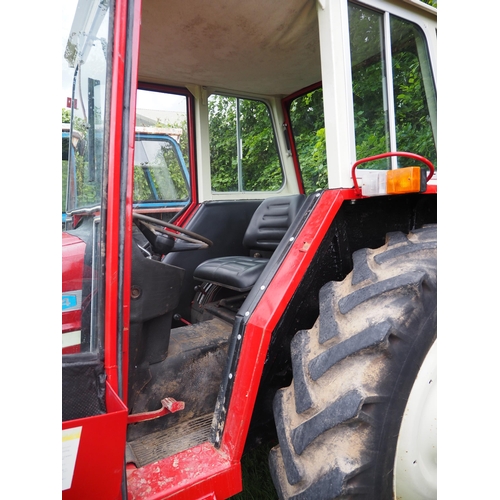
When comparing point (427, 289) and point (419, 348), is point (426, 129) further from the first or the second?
point (419, 348)

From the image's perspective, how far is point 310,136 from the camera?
2.80m

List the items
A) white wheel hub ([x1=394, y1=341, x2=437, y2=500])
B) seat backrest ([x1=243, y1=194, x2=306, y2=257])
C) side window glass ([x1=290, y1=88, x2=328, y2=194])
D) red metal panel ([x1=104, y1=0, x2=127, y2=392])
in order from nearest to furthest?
1. red metal panel ([x1=104, y1=0, x2=127, y2=392])
2. white wheel hub ([x1=394, y1=341, x2=437, y2=500])
3. seat backrest ([x1=243, y1=194, x2=306, y2=257])
4. side window glass ([x1=290, y1=88, x2=328, y2=194])

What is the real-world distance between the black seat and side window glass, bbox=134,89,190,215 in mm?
541

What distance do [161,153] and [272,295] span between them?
161 centimetres

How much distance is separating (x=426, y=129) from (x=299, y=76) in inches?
38.4

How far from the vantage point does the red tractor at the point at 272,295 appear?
1.05 m

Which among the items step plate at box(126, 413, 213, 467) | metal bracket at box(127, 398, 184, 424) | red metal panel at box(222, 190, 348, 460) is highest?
red metal panel at box(222, 190, 348, 460)

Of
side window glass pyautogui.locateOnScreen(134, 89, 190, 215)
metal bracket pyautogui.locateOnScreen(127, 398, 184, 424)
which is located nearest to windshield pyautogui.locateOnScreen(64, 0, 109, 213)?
metal bracket pyautogui.locateOnScreen(127, 398, 184, 424)

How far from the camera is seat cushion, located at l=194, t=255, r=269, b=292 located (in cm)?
182

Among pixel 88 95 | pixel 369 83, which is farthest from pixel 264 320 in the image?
pixel 369 83

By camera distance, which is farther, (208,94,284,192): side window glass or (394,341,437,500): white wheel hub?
(208,94,284,192): side window glass

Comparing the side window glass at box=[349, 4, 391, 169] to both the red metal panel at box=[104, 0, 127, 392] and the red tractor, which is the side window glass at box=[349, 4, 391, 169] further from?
the red metal panel at box=[104, 0, 127, 392]

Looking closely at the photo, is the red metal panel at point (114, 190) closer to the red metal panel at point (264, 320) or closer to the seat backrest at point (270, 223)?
the red metal panel at point (264, 320)

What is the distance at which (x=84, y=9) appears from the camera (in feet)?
3.64
